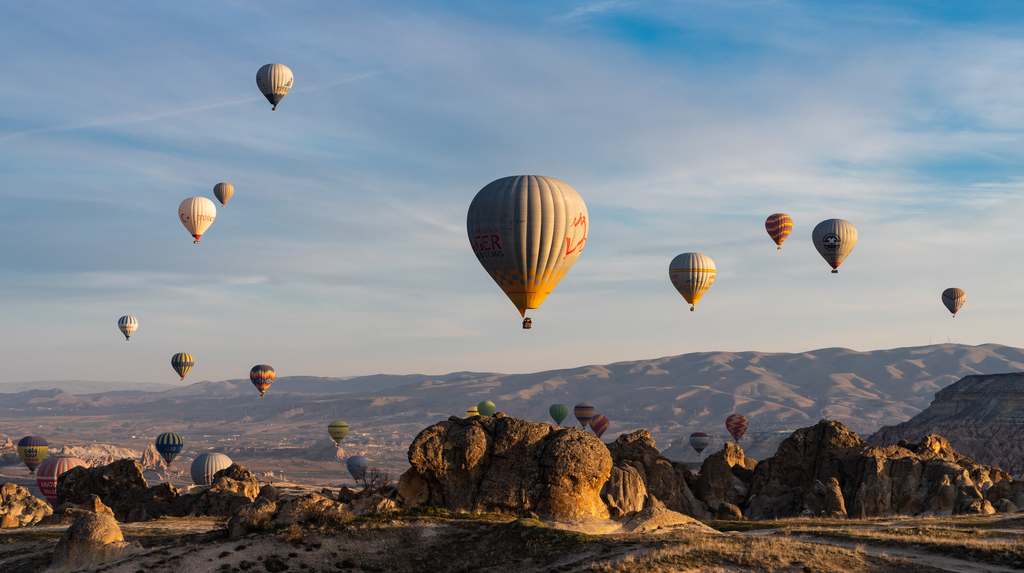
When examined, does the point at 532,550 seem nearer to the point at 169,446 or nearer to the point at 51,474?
the point at 51,474

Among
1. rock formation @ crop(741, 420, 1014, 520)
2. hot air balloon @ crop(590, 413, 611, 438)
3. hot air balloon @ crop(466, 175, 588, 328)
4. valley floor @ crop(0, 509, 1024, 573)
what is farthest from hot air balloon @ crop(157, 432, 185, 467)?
rock formation @ crop(741, 420, 1014, 520)

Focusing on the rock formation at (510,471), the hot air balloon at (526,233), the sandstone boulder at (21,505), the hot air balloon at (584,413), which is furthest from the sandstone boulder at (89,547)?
the hot air balloon at (584,413)

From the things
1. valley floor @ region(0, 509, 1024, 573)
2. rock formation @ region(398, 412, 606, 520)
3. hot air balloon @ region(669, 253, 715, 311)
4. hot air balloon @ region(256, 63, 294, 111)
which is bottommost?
valley floor @ region(0, 509, 1024, 573)

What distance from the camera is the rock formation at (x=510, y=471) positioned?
2023 inches

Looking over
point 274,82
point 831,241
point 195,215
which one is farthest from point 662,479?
point 195,215

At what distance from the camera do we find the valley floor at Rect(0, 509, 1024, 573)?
1446 inches

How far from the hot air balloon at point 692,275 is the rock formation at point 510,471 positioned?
55.5 m

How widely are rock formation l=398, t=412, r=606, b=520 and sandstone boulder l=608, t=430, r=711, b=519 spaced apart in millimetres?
24958

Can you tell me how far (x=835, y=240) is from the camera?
4434 inches

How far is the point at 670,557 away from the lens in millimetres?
36969

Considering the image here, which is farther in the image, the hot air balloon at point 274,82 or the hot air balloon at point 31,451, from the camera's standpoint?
the hot air balloon at point 31,451

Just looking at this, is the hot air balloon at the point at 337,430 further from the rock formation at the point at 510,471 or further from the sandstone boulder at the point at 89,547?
the sandstone boulder at the point at 89,547

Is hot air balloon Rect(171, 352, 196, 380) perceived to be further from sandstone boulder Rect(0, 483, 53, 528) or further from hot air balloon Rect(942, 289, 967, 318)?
hot air balloon Rect(942, 289, 967, 318)

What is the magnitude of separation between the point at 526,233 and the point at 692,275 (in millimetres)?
38259
